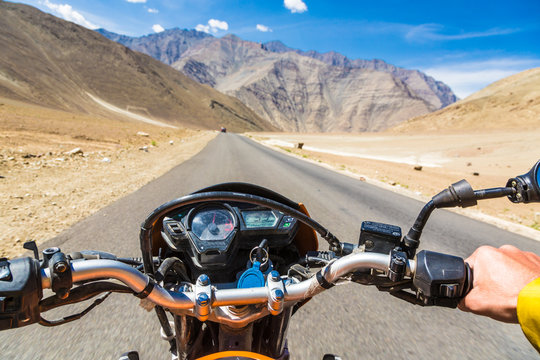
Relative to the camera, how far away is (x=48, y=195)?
6582 mm

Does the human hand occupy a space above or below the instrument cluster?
above

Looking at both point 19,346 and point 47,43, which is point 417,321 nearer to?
point 19,346

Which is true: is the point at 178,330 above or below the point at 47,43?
below

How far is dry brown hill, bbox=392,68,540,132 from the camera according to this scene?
195 ft

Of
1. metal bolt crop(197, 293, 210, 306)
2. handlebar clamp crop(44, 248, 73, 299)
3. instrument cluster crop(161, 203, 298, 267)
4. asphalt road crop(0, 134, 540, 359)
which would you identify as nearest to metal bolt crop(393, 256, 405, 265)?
metal bolt crop(197, 293, 210, 306)

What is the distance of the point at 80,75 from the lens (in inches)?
3398

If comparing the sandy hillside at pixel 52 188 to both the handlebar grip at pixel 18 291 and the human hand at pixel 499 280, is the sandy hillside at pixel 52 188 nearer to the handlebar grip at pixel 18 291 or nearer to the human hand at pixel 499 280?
the handlebar grip at pixel 18 291

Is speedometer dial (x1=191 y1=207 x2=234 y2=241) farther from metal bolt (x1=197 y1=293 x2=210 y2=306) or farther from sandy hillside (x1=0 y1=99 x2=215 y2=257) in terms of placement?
sandy hillside (x1=0 y1=99 x2=215 y2=257)

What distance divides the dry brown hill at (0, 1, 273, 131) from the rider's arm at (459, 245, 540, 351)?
189ft

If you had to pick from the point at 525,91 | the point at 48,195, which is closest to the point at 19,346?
the point at 48,195

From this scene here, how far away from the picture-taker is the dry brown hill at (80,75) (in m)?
58.5

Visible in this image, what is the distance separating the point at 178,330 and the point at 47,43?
11640 centimetres

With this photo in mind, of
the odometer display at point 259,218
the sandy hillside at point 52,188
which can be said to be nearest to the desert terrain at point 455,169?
the odometer display at point 259,218

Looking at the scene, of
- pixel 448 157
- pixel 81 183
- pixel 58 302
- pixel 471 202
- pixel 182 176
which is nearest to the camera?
pixel 58 302
